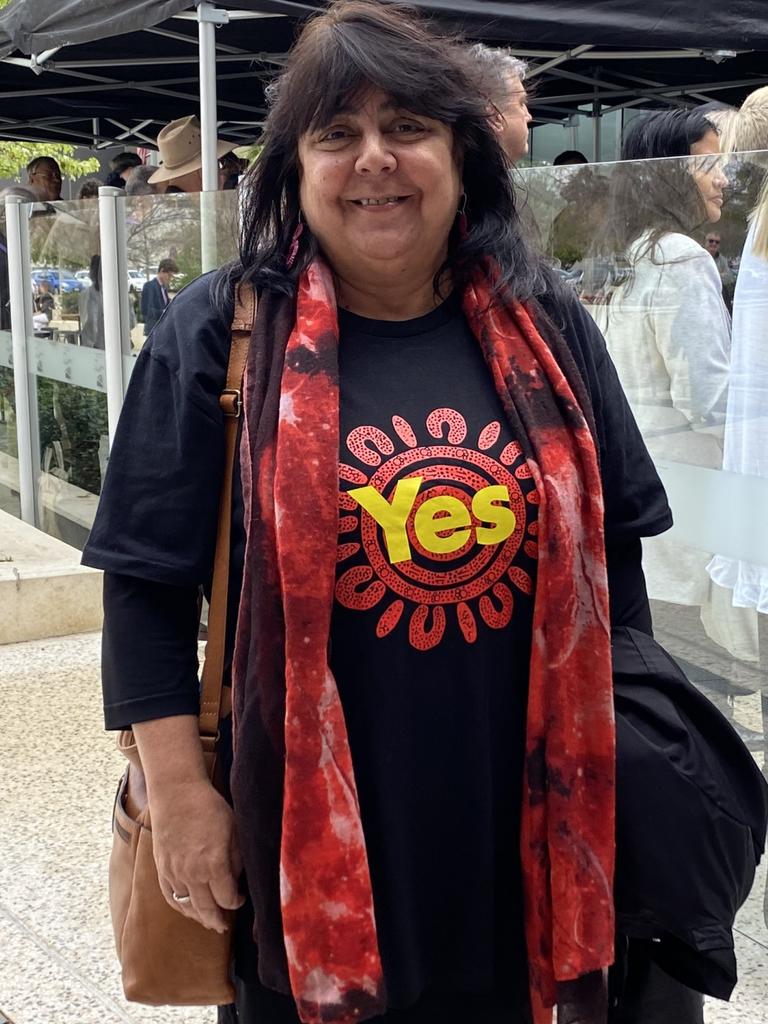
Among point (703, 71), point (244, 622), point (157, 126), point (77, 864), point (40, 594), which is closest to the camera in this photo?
point (244, 622)

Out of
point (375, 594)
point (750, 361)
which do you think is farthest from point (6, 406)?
point (375, 594)

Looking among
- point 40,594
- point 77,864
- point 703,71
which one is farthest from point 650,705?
point 703,71

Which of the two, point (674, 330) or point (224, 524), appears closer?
point (224, 524)

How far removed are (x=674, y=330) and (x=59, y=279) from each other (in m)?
4.46

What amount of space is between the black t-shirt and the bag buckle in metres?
0.02

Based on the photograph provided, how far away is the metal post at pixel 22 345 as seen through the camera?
7.30 meters

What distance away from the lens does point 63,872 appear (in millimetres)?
3514

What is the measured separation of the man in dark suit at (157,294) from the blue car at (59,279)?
25.7 inches

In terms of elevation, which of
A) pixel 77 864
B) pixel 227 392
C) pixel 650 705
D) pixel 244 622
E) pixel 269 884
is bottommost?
pixel 77 864

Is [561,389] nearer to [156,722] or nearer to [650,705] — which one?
[650,705]

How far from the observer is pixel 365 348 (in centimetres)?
180

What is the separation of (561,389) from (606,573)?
277 mm

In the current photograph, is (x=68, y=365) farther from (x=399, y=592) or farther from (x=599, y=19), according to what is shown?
(x=399, y=592)

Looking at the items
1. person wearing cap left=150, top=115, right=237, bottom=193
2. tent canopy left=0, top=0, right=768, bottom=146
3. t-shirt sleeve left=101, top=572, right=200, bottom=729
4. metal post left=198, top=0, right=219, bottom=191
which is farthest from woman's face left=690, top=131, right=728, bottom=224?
person wearing cap left=150, top=115, right=237, bottom=193
